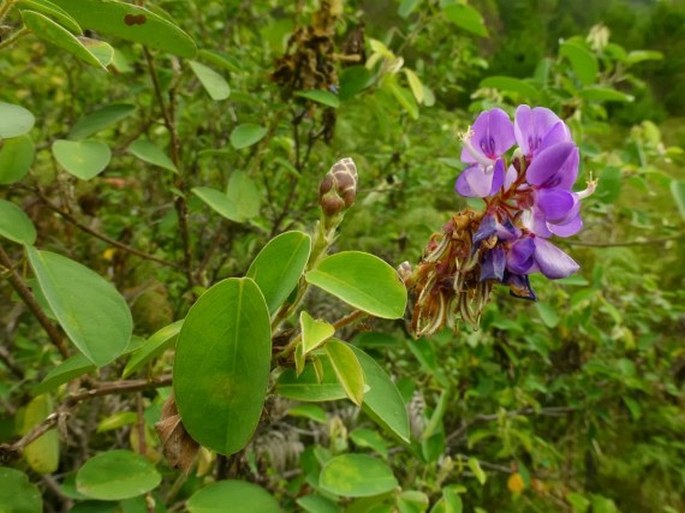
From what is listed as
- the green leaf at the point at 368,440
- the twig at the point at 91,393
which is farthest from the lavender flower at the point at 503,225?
the green leaf at the point at 368,440

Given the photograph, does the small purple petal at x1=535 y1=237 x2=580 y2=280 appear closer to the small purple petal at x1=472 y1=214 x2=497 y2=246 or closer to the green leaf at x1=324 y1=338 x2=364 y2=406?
the small purple petal at x1=472 y1=214 x2=497 y2=246

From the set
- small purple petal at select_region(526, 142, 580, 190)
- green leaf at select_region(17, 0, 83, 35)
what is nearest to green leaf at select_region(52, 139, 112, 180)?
green leaf at select_region(17, 0, 83, 35)

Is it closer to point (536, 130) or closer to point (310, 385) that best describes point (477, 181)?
point (536, 130)

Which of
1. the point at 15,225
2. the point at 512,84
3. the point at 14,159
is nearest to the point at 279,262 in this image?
the point at 15,225

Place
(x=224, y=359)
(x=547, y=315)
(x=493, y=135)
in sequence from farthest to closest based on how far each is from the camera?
(x=547, y=315) → (x=493, y=135) → (x=224, y=359)

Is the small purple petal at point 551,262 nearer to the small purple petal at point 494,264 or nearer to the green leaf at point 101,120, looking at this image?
the small purple petal at point 494,264

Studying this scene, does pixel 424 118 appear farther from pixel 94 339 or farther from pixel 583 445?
pixel 94 339

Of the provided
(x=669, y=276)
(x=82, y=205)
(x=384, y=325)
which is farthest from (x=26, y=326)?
(x=669, y=276)
